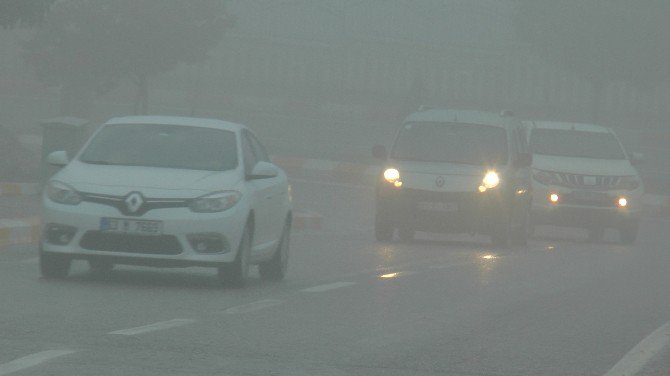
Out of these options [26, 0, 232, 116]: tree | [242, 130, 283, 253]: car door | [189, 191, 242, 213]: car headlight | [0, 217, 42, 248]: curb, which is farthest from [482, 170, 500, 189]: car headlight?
[26, 0, 232, 116]: tree

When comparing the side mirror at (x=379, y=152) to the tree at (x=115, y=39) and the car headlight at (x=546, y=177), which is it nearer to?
the car headlight at (x=546, y=177)

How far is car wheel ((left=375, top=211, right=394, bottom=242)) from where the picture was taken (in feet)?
77.3

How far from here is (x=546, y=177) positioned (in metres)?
27.5

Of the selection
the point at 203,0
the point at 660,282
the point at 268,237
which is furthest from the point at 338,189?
the point at 268,237

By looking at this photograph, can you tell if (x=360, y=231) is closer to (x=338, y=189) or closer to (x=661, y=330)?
(x=338, y=189)

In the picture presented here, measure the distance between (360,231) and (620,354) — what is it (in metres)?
17.0

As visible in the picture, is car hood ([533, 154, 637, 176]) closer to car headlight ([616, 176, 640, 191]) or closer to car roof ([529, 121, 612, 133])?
car headlight ([616, 176, 640, 191])

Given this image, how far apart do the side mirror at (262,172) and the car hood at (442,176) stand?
316 inches

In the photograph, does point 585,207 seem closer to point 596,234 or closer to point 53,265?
point 596,234

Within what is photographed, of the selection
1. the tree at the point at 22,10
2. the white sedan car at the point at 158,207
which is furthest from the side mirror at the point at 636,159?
the white sedan car at the point at 158,207

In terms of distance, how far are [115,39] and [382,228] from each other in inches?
906

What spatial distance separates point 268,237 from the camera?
15719 mm

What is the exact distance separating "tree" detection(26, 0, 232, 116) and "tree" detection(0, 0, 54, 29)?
14.8 m

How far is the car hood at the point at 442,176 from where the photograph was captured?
912 inches
